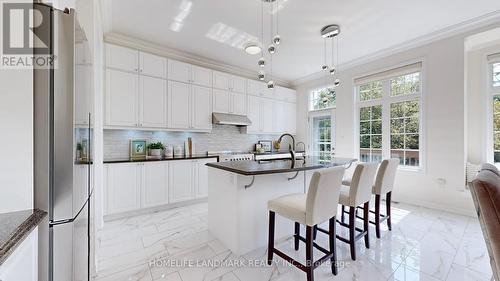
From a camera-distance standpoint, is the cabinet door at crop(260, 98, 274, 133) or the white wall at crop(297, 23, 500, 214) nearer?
the white wall at crop(297, 23, 500, 214)

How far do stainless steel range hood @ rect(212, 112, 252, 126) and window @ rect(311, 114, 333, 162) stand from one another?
1932mm

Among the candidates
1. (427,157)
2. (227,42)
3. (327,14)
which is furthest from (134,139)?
(427,157)

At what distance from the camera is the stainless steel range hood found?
4118mm

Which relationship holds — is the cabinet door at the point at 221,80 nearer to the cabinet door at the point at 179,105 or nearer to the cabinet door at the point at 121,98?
the cabinet door at the point at 179,105

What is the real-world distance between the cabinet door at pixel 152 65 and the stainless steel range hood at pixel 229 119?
117cm

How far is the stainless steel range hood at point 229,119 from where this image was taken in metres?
4.12

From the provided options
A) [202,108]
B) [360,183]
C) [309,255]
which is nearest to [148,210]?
[202,108]

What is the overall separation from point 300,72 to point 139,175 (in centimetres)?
424

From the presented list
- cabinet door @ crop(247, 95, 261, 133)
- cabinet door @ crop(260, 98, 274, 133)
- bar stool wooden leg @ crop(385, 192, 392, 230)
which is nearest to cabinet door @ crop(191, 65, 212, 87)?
cabinet door @ crop(247, 95, 261, 133)

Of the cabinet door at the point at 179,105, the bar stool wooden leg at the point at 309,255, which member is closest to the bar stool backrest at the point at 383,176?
the bar stool wooden leg at the point at 309,255

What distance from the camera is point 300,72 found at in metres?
5.18

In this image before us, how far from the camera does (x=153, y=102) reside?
137 inches

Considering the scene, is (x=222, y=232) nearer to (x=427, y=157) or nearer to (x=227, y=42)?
(x=227, y=42)

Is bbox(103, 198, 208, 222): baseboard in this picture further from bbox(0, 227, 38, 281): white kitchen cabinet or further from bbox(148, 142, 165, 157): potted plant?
bbox(0, 227, 38, 281): white kitchen cabinet
